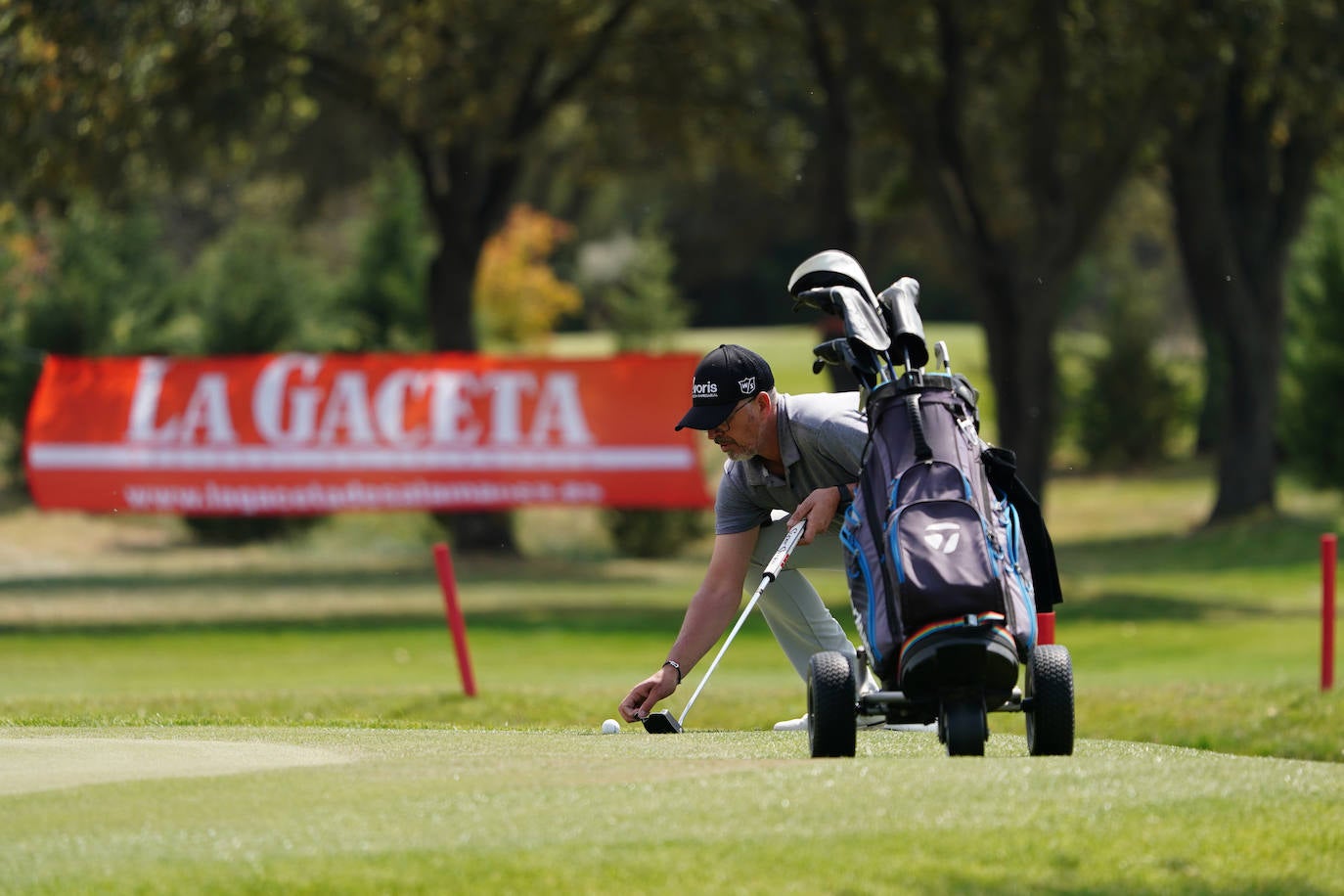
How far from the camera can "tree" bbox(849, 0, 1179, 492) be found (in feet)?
71.9

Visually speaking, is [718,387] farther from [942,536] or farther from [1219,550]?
[1219,550]

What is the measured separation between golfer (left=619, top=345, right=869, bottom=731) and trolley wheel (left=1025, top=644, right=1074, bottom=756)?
0.72 metres

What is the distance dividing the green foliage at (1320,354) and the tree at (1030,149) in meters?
9.58

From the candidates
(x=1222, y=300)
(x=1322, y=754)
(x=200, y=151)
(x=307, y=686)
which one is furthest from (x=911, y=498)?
(x=1222, y=300)

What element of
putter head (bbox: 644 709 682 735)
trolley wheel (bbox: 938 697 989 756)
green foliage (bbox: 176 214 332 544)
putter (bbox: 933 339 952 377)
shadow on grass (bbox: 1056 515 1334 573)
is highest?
green foliage (bbox: 176 214 332 544)

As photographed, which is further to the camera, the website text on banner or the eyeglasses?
the website text on banner

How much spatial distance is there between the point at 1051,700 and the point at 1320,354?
2720 centimetres

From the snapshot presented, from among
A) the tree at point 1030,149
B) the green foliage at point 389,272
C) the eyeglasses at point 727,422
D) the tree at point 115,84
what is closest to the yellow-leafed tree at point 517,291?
the green foliage at point 389,272

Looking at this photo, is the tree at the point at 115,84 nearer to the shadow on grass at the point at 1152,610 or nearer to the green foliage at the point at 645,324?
the green foliage at the point at 645,324

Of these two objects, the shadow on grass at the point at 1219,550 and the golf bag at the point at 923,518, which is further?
the shadow on grass at the point at 1219,550

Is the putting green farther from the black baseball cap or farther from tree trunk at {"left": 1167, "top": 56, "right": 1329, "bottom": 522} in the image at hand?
tree trunk at {"left": 1167, "top": 56, "right": 1329, "bottom": 522}

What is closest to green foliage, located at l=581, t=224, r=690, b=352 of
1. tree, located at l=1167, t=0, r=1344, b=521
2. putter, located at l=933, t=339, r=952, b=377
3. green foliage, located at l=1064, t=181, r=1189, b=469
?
green foliage, located at l=1064, t=181, r=1189, b=469

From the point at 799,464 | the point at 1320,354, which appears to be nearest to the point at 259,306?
the point at 1320,354

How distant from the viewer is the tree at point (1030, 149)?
2192 centimetres
